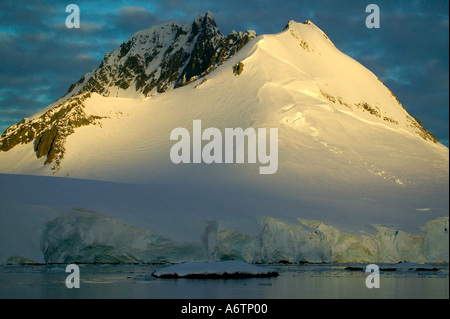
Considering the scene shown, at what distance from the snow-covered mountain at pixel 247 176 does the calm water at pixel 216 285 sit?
418 centimetres

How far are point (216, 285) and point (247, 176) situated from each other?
29.1 meters

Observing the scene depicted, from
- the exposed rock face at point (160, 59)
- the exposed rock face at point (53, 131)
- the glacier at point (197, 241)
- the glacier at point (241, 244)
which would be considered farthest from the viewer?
the exposed rock face at point (160, 59)

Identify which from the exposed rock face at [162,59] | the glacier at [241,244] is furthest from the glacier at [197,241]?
the exposed rock face at [162,59]

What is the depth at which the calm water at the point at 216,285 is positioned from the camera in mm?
25641

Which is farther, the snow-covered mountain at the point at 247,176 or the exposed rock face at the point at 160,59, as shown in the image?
the exposed rock face at the point at 160,59

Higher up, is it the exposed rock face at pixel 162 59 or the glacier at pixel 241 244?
the exposed rock face at pixel 162 59

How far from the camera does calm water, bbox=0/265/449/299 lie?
25.6 meters

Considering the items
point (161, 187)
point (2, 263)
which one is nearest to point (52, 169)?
point (161, 187)

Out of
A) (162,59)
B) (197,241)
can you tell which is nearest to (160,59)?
(162,59)

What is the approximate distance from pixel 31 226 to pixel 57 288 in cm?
1267

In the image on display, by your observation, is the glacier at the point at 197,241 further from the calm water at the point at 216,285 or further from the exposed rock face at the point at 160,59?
the exposed rock face at the point at 160,59
